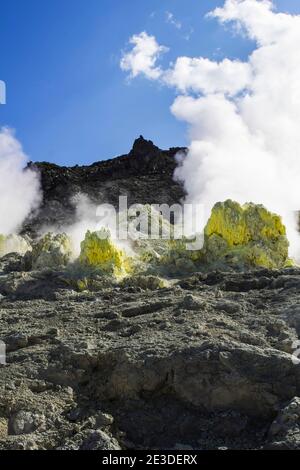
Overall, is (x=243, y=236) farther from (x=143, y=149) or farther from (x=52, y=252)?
(x=143, y=149)

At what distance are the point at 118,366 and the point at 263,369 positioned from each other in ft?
4.66

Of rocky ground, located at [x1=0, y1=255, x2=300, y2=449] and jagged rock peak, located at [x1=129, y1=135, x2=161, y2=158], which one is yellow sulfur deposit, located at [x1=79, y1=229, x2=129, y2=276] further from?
jagged rock peak, located at [x1=129, y1=135, x2=161, y2=158]

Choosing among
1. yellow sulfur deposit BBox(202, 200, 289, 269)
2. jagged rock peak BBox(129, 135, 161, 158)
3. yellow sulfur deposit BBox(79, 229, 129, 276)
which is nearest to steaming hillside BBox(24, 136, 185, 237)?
jagged rock peak BBox(129, 135, 161, 158)

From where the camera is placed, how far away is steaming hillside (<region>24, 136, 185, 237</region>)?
107ft

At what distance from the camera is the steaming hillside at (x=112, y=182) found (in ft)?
107

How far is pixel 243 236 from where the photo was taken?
1309 cm

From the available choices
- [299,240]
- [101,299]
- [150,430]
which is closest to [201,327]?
[150,430]

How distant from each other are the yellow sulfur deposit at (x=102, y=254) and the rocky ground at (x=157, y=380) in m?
3.70

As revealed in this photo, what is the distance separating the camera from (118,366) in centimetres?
635

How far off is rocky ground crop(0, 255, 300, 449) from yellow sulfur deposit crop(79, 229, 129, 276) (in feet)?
12.1

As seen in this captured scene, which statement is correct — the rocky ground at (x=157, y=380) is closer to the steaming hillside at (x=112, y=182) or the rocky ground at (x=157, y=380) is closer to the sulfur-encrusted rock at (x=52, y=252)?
the sulfur-encrusted rock at (x=52, y=252)

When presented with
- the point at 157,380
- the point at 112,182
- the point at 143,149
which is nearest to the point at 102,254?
the point at 157,380

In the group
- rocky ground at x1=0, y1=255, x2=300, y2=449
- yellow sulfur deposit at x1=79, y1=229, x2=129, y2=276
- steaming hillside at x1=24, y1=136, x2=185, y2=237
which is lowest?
rocky ground at x1=0, y1=255, x2=300, y2=449

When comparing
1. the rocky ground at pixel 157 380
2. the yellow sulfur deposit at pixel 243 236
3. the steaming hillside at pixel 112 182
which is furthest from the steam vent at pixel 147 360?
the steaming hillside at pixel 112 182
